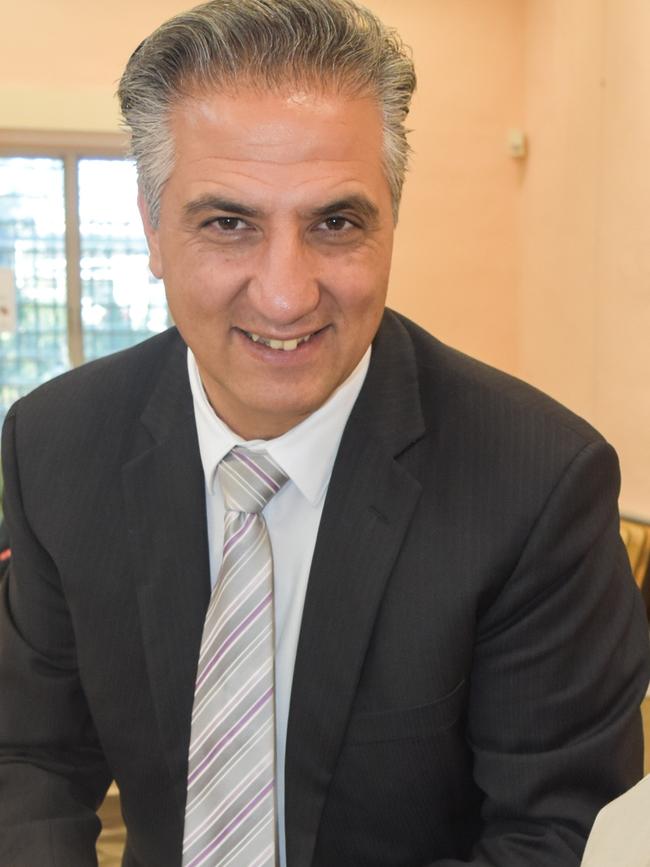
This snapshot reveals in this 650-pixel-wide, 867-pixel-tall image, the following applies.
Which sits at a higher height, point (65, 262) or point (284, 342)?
point (284, 342)

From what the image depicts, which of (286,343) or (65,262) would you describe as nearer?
(286,343)

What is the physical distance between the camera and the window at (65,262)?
15.4 ft

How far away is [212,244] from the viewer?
1167 millimetres

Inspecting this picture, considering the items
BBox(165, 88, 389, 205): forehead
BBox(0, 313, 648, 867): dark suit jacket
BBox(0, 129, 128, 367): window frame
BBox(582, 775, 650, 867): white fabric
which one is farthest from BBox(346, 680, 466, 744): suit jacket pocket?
BBox(0, 129, 128, 367): window frame

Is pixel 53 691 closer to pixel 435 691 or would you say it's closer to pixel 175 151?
pixel 435 691

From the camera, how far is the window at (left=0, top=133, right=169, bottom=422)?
470cm

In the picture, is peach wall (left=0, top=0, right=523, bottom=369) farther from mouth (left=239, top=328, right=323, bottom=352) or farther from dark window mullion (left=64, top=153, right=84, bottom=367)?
mouth (left=239, top=328, right=323, bottom=352)

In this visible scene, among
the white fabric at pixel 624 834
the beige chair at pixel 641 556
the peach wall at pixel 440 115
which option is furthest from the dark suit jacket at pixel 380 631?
the peach wall at pixel 440 115

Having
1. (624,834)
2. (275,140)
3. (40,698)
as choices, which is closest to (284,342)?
(275,140)

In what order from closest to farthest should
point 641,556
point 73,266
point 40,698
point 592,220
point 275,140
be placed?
point 275,140, point 40,698, point 641,556, point 592,220, point 73,266

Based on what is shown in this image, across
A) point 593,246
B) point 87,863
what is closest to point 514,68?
point 593,246

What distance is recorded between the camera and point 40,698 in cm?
132

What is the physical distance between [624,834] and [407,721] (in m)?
0.76

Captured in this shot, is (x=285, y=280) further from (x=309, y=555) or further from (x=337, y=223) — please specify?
(x=309, y=555)
